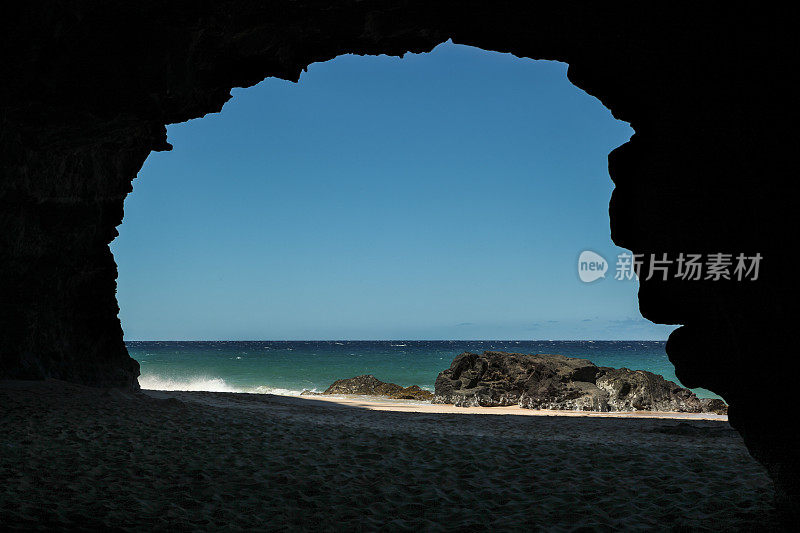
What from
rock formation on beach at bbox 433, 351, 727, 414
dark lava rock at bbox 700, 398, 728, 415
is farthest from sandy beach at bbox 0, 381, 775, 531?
dark lava rock at bbox 700, 398, 728, 415

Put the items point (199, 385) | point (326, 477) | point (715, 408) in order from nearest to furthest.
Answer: point (326, 477) → point (715, 408) → point (199, 385)

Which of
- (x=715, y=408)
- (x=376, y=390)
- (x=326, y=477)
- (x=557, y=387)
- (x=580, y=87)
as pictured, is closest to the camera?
(x=580, y=87)

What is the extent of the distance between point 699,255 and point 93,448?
8646mm

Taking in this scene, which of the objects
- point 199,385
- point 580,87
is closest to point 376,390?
point 580,87

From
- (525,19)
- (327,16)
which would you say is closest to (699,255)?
(525,19)

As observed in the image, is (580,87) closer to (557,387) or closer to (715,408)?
(557,387)

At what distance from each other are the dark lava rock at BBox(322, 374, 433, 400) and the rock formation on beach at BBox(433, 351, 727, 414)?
2.93 m

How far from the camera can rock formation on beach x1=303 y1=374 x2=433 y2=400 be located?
27844 millimetres

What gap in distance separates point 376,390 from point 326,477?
2247cm

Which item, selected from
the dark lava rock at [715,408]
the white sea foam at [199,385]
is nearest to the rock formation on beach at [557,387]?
the dark lava rock at [715,408]

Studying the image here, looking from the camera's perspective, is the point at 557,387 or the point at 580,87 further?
the point at 557,387

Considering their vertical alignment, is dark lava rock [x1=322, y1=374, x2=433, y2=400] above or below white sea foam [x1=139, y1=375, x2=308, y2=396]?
above

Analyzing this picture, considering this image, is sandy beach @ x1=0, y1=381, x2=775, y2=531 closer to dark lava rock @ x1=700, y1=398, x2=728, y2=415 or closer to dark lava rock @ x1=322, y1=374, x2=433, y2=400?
dark lava rock @ x1=700, y1=398, x2=728, y2=415

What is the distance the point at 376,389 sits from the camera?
29.7 meters
